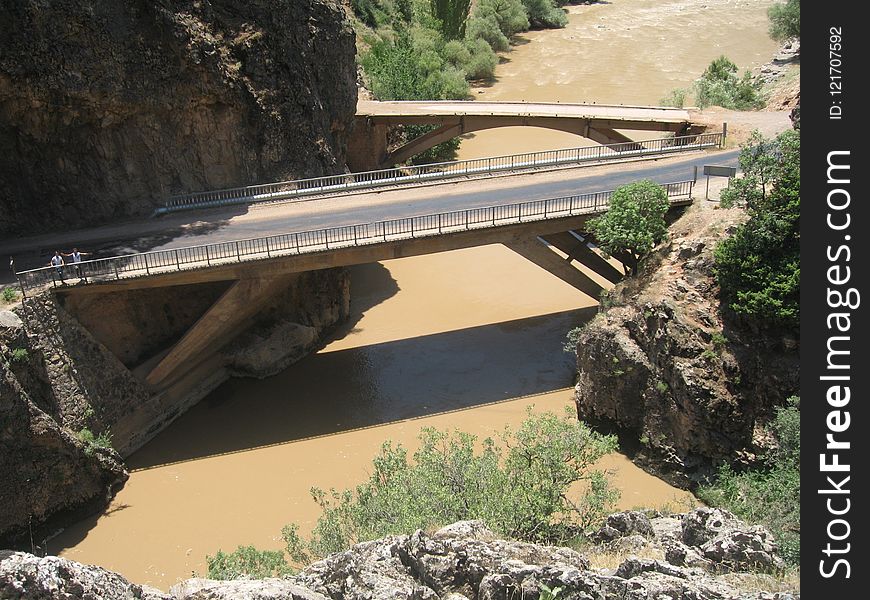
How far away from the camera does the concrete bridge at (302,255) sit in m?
26.1

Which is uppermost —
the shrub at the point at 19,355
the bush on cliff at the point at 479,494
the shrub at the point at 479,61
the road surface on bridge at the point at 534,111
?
the shrub at the point at 479,61

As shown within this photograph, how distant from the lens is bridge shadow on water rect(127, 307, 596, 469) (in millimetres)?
27672

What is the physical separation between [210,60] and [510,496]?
Result: 22.7 meters

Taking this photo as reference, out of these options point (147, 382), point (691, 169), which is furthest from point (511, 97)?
point (147, 382)

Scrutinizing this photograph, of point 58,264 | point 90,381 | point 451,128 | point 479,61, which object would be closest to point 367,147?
point 451,128

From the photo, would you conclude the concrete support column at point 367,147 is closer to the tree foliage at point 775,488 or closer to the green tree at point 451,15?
the green tree at point 451,15

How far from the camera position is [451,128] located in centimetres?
4344

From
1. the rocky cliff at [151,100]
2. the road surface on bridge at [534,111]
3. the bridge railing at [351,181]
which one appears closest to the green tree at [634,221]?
the bridge railing at [351,181]

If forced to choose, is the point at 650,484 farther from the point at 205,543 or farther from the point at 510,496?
the point at 205,543

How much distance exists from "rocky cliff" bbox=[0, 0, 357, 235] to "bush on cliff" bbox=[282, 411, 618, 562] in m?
18.2

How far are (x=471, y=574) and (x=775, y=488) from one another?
40.0ft

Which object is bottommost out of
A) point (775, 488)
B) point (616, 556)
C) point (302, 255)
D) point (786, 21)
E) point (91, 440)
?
point (775, 488)

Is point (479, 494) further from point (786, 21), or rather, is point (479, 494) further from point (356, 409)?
point (786, 21)

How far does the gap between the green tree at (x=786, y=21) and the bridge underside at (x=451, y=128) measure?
2659cm
